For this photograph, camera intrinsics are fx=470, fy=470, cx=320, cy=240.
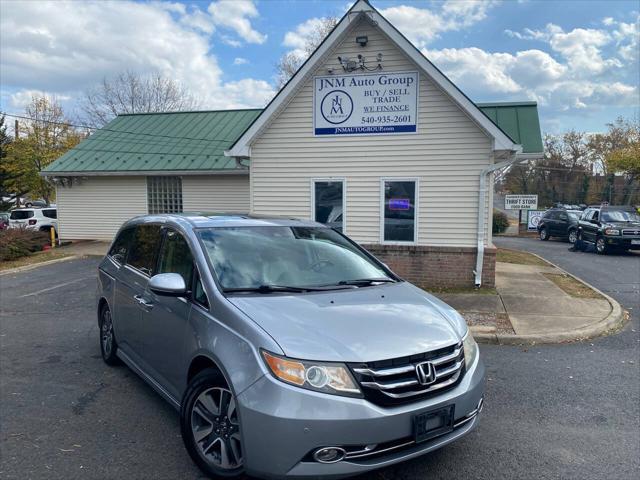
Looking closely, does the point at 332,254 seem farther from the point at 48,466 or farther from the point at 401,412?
the point at 48,466

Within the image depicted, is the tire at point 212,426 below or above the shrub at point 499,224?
above

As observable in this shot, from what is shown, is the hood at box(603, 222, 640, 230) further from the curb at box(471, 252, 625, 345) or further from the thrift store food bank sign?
the curb at box(471, 252, 625, 345)

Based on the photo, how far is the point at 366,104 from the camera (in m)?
10.1

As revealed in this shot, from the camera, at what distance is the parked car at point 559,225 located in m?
23.4

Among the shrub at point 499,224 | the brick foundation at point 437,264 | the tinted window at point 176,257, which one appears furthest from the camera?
the shrub at point 499,224

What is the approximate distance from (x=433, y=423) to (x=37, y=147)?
40.8 m

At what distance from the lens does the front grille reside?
256 centimetres

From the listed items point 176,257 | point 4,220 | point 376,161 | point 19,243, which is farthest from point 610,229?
point 4,220

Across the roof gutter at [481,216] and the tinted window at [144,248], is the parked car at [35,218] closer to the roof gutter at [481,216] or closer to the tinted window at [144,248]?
the roof gutter at [481,216]

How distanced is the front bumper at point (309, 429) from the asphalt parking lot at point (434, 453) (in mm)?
637

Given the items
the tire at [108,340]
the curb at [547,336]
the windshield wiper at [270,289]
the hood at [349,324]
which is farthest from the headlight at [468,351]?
the tire at [108,340]

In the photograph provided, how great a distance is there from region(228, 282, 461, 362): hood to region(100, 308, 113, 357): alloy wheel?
2717 millimetres

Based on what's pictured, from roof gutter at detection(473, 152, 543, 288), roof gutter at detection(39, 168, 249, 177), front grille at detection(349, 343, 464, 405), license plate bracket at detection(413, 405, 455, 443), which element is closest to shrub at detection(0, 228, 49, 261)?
roof gutter at detection(39, 168, 249, 177)

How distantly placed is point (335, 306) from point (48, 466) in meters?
2.26
